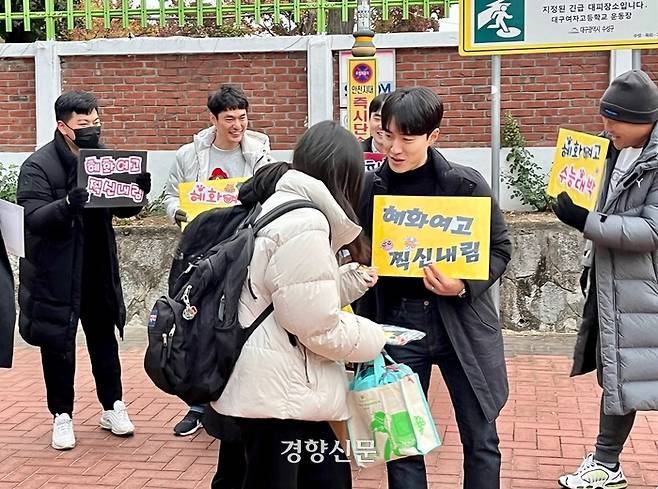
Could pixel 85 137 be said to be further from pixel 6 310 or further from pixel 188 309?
pixel 188 309

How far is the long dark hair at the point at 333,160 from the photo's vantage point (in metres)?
2.99

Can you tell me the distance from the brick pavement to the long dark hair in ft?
6.62

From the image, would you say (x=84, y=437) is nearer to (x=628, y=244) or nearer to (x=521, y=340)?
(x=628, y=244)

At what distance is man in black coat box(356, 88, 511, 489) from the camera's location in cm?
344

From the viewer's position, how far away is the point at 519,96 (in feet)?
28.0

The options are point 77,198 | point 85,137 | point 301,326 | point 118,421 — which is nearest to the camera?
point 301,326

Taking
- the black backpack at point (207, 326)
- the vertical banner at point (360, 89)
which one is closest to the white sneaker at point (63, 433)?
the black backpack at point (207, 326)

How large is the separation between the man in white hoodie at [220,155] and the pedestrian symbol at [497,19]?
1.41 meters

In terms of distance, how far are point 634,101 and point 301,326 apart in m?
1.95

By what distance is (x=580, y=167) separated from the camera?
12.9 ft

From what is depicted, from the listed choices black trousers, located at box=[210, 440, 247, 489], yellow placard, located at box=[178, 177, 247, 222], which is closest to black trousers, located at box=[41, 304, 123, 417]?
yellow placard, located at box=[178, 177, 247, 222]

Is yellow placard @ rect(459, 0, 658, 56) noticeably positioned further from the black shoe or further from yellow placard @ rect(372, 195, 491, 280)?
the black shoe

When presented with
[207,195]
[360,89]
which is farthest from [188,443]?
[360,89]

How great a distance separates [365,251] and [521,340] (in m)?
4.62
